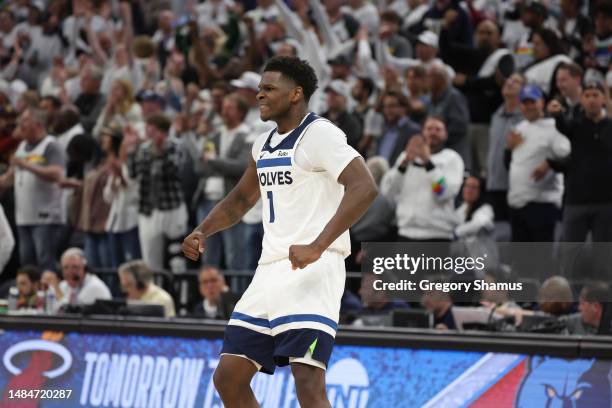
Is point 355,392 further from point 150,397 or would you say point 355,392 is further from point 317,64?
→ point 317,64

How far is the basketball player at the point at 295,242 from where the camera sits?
5.89 meters

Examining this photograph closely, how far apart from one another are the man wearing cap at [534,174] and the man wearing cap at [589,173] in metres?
0.59

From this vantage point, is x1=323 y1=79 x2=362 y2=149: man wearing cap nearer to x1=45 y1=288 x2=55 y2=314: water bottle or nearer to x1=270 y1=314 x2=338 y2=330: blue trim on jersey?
x1=45 y1=288 x2=55 y2=314: water bottle

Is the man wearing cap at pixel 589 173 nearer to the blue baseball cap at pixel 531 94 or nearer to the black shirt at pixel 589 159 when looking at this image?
the black shirt at pixel 589 159

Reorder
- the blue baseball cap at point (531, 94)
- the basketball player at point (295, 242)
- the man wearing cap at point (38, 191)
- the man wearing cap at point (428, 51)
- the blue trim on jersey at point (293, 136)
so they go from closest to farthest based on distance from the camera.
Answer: the basketball player at point (295, 242), the blue trim on jersey at point (293, 136), the blue baseball cap at point (531, 94), the man wearing cap at point (428, 51), the man wearing cap at point (38, 191)

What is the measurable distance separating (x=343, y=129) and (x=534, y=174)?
235 centimetres

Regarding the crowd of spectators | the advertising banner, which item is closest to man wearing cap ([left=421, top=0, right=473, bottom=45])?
the crowd of spectators

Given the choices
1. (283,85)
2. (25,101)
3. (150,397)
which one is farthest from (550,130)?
(25,101)

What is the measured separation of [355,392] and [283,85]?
2.90 m

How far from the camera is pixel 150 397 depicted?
352 inches

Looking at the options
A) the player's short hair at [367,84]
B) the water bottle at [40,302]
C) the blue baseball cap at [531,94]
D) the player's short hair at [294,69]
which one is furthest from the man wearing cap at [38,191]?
the player's short hair at [294,69]

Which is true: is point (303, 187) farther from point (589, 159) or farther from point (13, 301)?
point (13, 301)

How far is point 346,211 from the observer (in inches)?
226

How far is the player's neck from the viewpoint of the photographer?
20.4 ft
